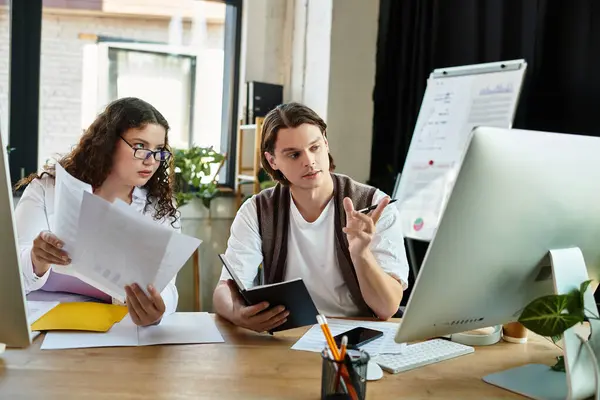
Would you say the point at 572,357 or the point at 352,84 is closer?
the point at 572,357

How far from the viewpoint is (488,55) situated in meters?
2.71

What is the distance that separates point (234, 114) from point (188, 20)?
610 millimetres

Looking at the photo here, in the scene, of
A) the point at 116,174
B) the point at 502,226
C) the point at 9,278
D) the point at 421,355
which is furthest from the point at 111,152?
the point at 502,226

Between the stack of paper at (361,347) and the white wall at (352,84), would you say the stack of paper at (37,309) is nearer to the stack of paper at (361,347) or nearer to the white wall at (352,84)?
the stack of paper at (361,347)

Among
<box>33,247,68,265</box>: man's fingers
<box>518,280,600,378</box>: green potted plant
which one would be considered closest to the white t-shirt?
<box>33,247,68,265</box>: man's fingers

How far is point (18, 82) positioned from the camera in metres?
3.11

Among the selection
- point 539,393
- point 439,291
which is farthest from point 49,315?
point 539,393

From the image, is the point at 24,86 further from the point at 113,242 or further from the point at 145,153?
the point at 113,242

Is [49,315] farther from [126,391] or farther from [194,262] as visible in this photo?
[194,262]

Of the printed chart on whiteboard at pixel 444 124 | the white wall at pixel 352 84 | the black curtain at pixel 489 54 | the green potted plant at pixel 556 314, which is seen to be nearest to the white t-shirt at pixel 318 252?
the green potted plant at pixel 556 314

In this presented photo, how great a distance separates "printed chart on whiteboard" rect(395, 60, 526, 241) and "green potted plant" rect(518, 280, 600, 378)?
5.21 ft

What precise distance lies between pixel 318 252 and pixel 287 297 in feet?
1.52

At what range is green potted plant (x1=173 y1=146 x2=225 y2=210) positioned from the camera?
127 inches

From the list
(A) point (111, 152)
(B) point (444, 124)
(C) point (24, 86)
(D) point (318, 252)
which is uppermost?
(C) point (24, 86)
